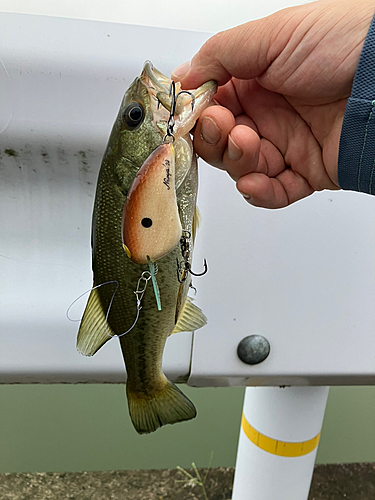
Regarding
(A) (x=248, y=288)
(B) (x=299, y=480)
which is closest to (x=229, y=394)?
(B) (x=299, y=480)

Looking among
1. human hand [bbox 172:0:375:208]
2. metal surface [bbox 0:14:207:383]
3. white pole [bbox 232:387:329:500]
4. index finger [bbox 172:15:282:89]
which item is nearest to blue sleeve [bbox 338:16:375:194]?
human hand [bbox 172:0:375:208]

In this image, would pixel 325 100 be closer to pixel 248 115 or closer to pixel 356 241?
pixel 248 115

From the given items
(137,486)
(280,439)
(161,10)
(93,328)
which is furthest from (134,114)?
(137,486)

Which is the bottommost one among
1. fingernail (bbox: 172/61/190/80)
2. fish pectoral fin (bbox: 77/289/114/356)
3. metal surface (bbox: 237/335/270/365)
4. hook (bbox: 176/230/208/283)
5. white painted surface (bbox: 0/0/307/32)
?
metal surface (bbox: 237/335/270/365)

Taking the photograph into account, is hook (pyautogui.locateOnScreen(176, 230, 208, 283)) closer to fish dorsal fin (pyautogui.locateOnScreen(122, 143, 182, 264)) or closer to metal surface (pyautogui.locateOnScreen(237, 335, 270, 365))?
fish dorsal fin (pyautogui.locateOnScreen(122, 143, 182, 264))

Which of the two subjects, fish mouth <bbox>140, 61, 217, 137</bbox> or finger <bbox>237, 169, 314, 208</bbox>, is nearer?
fish mouth <bbox>140, 61, 217, 137</bbox>

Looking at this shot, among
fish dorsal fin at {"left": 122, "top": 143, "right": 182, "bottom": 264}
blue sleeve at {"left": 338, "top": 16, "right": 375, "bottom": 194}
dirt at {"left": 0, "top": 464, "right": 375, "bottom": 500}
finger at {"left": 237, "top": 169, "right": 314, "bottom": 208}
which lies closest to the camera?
fish dorsal fin at {"left": 122, "top": 143, "right": 182, "bottom": 264}

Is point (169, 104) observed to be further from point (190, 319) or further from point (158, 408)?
point (158, 408)
